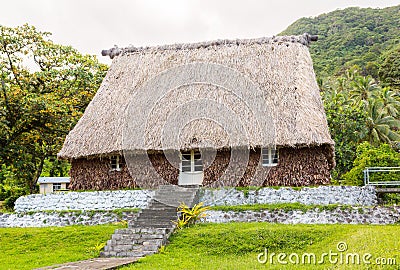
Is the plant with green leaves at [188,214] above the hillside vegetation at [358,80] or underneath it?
underneath

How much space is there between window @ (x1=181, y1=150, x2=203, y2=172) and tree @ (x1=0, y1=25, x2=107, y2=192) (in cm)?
561

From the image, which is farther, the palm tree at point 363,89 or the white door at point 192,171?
the palm tree at point 363,89

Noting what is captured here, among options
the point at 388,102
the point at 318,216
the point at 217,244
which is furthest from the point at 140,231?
the point at 388,102

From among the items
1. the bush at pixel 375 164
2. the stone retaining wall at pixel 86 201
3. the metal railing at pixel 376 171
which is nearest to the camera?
the metal railing at pixel 376 171

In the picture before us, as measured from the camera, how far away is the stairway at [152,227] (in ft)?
43.2

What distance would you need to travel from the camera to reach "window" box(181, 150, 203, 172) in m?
19.2

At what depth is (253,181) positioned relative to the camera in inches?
725

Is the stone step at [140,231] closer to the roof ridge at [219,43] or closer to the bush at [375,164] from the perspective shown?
the bush at [375,164]

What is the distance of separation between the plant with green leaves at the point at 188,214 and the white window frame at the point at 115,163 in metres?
4.69

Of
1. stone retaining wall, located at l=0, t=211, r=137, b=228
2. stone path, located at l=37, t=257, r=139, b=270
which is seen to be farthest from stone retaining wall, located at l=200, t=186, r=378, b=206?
stone path, located at l=37, t=257, r=139, b=270

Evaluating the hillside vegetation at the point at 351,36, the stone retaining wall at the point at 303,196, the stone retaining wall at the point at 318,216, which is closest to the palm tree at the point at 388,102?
the hillside vegetation at the point at 351,36

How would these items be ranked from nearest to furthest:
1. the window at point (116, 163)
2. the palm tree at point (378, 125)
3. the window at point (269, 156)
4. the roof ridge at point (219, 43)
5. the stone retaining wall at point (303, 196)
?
the stone retaining wall at point (303, 196)
the window at point (269, 156)
the window at point (116, 163)
the roof ridge at point (219, 43)
the palm tree at point (378, 125)

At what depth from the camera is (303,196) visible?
16.2 meters

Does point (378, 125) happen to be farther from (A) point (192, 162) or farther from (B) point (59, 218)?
(B) point (59, 218)
